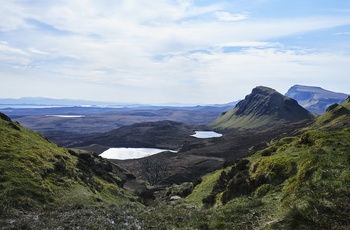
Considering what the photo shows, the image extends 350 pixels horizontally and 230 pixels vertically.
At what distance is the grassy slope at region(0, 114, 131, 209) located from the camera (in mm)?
30859

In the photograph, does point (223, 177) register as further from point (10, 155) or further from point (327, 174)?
point (10, 155)

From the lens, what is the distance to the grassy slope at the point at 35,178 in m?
30.9

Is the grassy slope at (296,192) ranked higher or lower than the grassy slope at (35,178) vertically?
higher

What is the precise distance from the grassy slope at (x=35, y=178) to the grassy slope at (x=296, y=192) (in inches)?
716

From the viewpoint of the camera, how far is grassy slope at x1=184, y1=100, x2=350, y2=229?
52.0 feet

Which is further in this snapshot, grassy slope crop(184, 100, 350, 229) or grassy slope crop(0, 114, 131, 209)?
grassy slope crop(0, 114, 131, 209)

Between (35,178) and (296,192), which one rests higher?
(296,192)

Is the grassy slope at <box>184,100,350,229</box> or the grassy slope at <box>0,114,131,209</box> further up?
the grassy slope at <box>184,100,350,229</box>

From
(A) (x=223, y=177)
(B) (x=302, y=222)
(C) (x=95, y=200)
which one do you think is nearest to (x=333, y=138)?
(A) (x=223, y=177)

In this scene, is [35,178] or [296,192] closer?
[296,192]

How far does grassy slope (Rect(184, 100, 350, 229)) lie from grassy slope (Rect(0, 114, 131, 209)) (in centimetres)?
1820

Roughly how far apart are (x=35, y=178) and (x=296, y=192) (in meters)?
28.7

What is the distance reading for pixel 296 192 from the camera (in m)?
19.9

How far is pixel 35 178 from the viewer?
35344 mm
